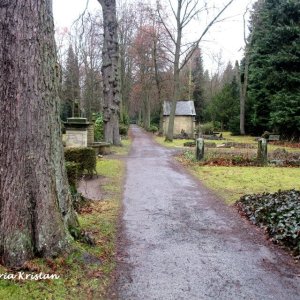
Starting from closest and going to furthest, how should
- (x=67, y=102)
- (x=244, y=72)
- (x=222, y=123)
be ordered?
1. (x=244, y=72)
2. (x=222, y=123)
3. (x=67, y=102)

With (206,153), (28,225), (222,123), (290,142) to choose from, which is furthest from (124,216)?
(222,123)

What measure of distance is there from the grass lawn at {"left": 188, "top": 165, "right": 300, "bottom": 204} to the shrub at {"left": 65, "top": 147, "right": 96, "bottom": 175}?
3749 millimetres

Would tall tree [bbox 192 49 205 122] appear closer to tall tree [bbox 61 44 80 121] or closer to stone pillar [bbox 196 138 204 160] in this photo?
tall tree [bbox 61 44 80 121]

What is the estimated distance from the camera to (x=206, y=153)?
18281 millimetres

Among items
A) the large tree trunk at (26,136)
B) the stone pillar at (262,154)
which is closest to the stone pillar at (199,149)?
the stone pillar at (262,154)

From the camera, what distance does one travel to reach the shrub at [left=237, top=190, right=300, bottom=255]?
5.93 meters

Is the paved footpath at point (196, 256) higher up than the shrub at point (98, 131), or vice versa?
the shrub at point (98, 131)

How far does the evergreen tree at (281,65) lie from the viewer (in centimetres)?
2809

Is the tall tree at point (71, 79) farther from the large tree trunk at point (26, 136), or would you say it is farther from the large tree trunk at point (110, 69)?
the large tree trunk at point (26, 136)

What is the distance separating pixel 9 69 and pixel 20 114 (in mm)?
523

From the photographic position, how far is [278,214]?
271 inches

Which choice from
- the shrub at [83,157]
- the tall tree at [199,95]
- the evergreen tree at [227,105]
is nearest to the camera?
the shrub at [83,157]

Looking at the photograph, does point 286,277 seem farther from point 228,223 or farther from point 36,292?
point 36,292

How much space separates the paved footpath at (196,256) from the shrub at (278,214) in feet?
0.70
